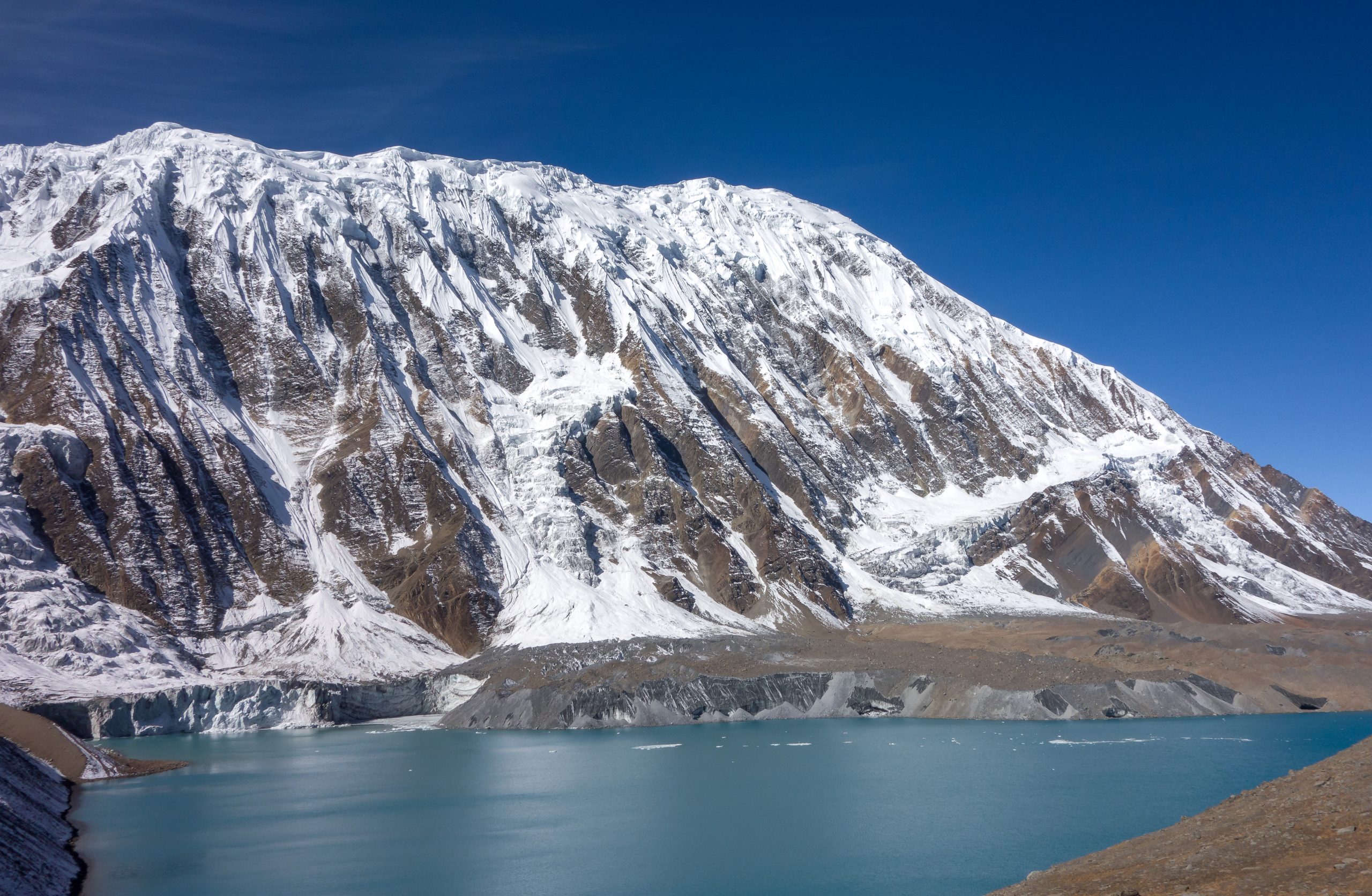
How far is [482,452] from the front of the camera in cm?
13338

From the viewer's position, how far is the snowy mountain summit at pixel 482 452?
10112cm

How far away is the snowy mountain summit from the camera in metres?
101

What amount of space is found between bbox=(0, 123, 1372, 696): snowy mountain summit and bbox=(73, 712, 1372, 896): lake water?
98.1 feet

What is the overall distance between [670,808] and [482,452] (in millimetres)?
91727

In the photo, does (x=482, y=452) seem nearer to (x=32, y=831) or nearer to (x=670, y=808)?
(x=670, y=808)

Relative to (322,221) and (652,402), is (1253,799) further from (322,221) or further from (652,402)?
(322,221)

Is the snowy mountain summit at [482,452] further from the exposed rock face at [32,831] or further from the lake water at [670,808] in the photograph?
the exposed rock face at [32,831]

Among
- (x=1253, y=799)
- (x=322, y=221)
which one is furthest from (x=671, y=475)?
(x=1253, y=799)

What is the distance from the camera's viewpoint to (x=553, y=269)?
169625mm

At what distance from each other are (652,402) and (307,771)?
9123 cm

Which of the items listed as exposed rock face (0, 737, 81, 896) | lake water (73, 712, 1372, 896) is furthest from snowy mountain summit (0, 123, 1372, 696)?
exposed rock face (0, 737, 81, 896)

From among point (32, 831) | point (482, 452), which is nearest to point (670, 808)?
point (32, 831)

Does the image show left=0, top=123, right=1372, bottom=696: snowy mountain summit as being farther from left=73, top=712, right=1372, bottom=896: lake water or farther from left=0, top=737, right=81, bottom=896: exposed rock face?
left=0, top=737, right=81, bottom=896: exposed rock face

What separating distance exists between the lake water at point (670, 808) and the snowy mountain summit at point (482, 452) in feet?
98.1
